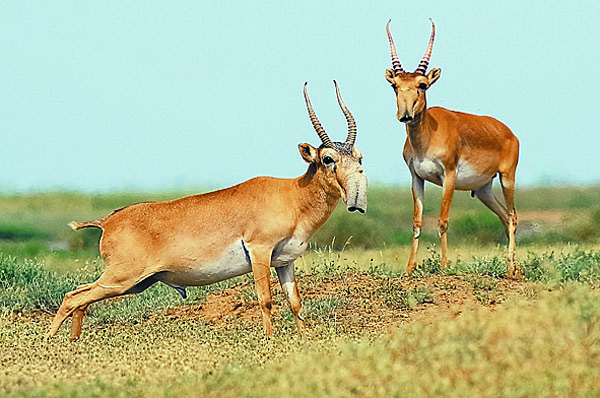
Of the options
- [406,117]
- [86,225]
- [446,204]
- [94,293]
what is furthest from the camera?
[446,204]

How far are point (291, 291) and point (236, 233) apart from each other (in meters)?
1.04

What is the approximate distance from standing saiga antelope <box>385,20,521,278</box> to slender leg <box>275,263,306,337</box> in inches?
168

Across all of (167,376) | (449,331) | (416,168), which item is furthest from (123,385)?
(416,168)

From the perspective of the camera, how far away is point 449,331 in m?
10.3

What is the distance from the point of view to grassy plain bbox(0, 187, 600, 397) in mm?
8828

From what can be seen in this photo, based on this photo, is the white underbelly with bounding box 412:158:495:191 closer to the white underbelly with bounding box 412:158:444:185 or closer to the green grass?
the white underbelly with bounding box 412:158:444:185

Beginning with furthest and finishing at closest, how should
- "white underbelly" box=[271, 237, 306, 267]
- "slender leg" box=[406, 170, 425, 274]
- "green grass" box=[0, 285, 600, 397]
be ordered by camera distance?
"slender leg" box=[406, 170, 425, 274]
"white underbelly" box=[271, 237, 306, 267]
"green grass" box=[0, 285, 600, 397]

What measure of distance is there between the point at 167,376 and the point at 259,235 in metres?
2.27

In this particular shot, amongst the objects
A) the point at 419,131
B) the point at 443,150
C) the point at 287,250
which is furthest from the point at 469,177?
the point at 287,250

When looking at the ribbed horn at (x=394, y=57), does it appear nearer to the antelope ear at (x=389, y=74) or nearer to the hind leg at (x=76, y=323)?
the antelope ear at (x=389, y=74)

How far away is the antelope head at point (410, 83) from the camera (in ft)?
47.8

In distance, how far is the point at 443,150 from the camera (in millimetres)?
15156

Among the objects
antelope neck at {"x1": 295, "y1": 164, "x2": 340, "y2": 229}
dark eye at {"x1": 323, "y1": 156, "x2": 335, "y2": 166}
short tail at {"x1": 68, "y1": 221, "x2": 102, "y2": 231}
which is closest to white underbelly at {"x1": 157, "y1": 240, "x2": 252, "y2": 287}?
antelope neck at {"x1": 295, "y1": 164, "x2": 340, "y2": 229}

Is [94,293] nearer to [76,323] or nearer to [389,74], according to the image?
[76,323]
